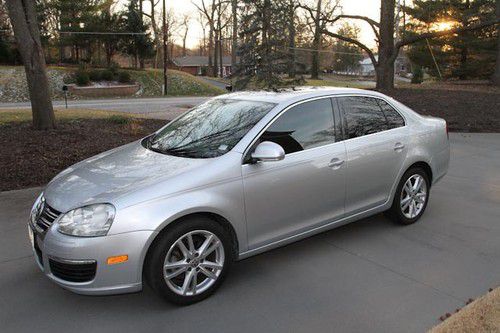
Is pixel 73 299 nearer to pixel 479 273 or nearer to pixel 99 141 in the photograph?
pixel 479 273

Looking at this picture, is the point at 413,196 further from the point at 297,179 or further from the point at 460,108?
the point at 460,108

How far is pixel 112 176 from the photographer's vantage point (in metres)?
3.63

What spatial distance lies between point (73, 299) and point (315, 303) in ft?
6.22

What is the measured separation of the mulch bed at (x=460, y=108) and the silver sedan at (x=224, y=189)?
318 inches

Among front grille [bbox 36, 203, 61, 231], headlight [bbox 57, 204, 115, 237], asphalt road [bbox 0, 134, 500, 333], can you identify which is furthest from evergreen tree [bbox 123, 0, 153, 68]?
headlight [bbox 57, 204, 115, 237]

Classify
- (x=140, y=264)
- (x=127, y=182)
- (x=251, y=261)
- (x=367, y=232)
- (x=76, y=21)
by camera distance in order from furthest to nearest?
(x=76, y=21), (x=367, y=232), (x=251, y=261), (x=127, y=182), (x=140, y=264)

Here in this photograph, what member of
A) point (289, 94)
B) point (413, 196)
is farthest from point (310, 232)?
point (413, 196)

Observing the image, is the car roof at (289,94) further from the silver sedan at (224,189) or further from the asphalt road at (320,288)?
the asphalt road at (320,288)

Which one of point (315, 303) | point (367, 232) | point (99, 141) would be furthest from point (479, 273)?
point (99, 141)

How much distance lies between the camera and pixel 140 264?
3188mm

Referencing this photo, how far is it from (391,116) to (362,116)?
0.47 metres

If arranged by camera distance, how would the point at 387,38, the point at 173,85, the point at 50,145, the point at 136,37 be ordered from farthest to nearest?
the point at 136,37 → the point at 173,85 → the point at 387,38 → the point at 50,145

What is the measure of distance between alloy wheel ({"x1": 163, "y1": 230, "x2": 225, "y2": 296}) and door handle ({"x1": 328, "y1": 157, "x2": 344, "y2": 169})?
1.33m

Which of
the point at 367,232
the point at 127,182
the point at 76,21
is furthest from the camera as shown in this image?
the point at 76,21
